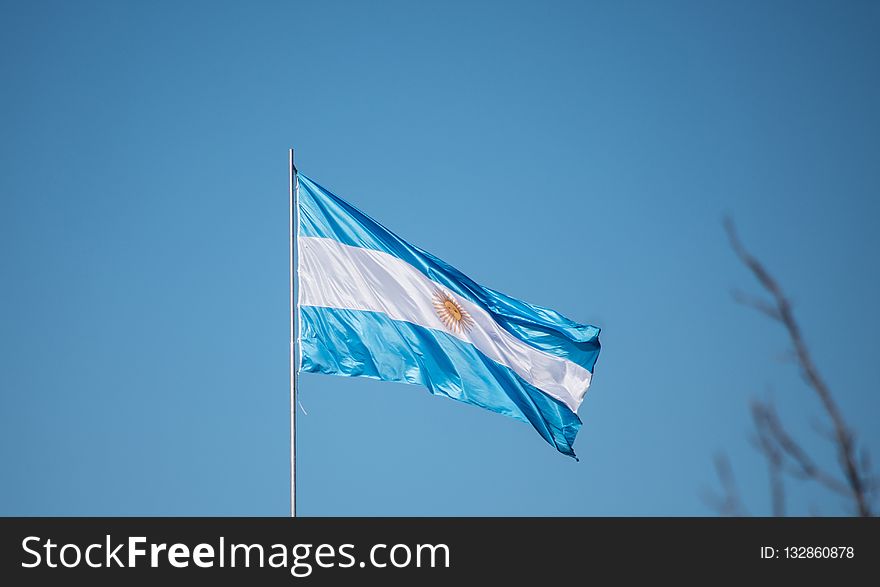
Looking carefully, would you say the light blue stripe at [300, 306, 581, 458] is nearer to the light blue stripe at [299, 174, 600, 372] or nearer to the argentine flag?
the argentine flag

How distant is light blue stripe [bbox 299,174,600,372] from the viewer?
2205 cm

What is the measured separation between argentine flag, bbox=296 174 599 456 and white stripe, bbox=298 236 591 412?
0.9 inches

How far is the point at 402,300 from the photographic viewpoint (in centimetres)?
2177

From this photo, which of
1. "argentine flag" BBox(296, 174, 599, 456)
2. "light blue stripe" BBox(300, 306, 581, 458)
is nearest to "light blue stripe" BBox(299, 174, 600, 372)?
"argentine flag" BBox(296, 174, 599, 456)

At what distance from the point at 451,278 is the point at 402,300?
1.40 metres

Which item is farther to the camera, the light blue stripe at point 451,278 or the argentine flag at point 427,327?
the light blue stripe at point 451,278

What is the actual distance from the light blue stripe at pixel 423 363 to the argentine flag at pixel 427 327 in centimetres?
2

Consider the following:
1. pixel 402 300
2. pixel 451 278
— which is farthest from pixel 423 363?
pixel 451 278

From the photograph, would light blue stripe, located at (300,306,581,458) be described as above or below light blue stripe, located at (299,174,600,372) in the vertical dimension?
below

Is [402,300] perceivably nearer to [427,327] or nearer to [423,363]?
[427,327]

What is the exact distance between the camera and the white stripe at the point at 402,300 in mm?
21344

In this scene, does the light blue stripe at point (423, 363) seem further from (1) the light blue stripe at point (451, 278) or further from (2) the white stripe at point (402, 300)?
(1) the light blue stripe at point (451, 278)

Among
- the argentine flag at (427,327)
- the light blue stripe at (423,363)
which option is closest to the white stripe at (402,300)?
the argentine flag at (427,327)
